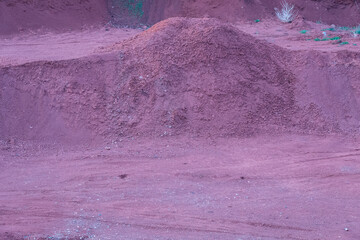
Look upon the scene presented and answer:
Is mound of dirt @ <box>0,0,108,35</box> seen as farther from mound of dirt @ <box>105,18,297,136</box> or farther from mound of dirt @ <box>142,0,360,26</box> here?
mound of dirt @ <box>105,18,297,136</box>

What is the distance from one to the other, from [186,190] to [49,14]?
9.02 metres

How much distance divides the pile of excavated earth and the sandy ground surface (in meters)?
0.02

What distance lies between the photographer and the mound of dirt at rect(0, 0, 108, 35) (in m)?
11.4

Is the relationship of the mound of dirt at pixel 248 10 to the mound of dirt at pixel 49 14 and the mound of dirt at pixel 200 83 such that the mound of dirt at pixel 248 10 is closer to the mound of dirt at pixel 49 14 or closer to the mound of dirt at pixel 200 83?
the mound of dirt at pixel 49 14

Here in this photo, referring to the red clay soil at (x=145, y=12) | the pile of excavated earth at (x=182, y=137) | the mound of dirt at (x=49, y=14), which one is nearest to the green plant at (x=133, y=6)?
the red clay soil at (x=145, y=12)

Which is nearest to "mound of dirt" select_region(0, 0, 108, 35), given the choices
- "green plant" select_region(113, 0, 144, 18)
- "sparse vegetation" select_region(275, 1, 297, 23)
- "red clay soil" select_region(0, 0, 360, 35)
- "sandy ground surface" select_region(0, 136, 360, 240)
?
"red clay soil" select_region(0, 0, 360, 35)

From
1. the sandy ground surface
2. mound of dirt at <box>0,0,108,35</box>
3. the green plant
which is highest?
the green plant

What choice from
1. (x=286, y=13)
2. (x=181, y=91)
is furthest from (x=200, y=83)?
(x=286, y=13)

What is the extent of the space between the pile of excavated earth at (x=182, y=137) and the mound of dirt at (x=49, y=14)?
1.91 m

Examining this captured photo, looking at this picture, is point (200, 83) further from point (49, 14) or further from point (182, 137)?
point (49, 14)

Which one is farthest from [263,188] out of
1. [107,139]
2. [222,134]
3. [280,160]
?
[107,139]

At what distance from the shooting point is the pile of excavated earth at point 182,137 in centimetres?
465

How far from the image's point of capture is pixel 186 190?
17.2 ft

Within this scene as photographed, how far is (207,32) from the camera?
7766 millimetres
